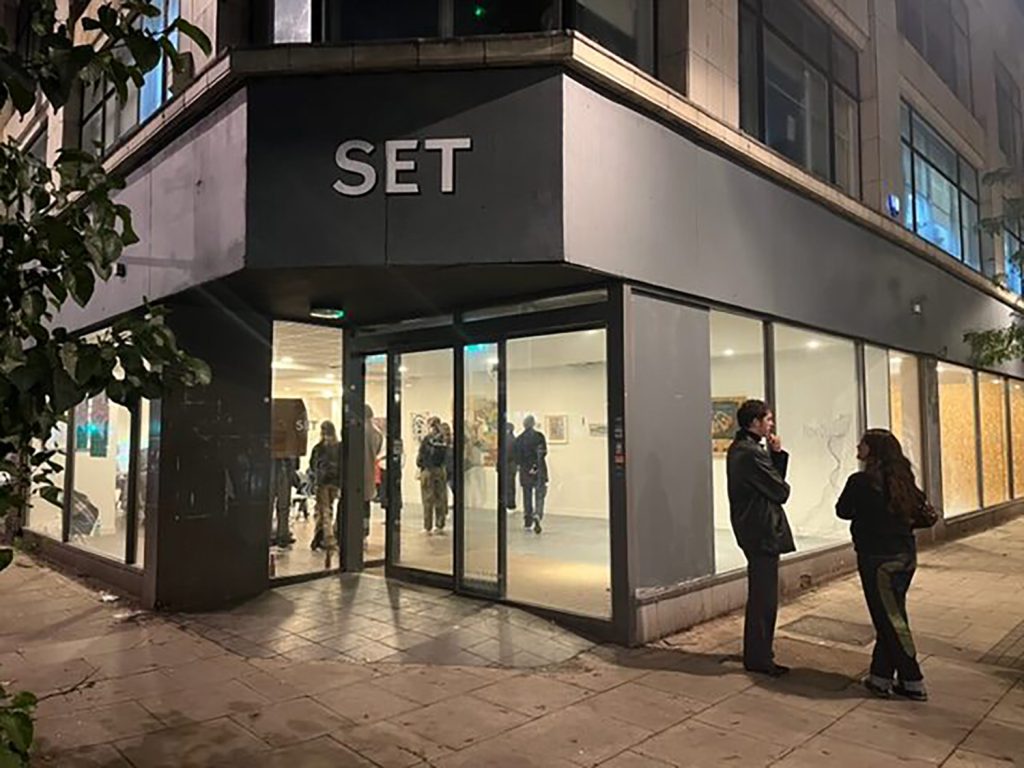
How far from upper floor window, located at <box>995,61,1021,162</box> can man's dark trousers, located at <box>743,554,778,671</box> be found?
1675cm

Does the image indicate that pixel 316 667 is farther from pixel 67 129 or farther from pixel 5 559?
pixel 67 129

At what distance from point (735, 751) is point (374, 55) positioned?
18.3 ft

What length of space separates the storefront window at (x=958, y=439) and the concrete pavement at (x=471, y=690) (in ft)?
20.6

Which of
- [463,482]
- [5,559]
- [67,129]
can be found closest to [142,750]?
[5,559]

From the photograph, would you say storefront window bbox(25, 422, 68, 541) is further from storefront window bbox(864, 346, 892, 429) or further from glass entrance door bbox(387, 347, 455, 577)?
storefront window bbox(864, 346, 892, 429)

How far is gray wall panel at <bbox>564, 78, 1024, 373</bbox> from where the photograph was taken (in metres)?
6.07

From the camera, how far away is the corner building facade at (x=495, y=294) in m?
6.00

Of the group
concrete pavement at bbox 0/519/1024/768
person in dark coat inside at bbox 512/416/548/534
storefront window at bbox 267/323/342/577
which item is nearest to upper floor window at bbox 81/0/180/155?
storefront window at bbox 267/323/342/577

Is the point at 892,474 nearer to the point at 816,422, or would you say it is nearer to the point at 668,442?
the point at 668,442

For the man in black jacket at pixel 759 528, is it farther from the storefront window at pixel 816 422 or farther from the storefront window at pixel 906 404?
the storefront window at pixel 906 404

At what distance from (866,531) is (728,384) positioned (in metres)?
3.09

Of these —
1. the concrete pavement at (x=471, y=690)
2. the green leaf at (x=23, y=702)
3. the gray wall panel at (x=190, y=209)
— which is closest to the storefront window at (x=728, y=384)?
the concrete pavement at (x=471, y=690)

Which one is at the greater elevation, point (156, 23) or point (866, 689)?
point (156, 23)

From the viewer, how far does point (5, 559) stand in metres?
2.00
